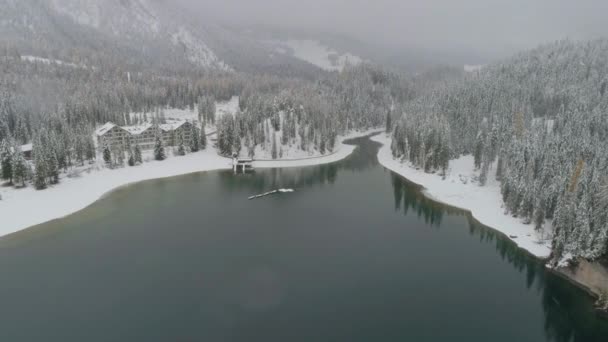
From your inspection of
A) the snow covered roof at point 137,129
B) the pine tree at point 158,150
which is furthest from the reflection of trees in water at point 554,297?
Result: the snow covered roof at point 137,129

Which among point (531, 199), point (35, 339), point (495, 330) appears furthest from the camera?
point (531, 199)

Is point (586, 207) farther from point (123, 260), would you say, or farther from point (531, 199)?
point (123, 260)

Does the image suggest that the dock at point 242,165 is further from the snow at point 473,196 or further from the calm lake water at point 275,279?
the snow at point 473,196

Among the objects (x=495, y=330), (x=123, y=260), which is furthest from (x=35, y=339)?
(x=495, y=330)

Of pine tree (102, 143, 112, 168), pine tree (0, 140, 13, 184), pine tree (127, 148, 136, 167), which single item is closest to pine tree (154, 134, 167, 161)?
pine tree (127, 148, 136, 167)

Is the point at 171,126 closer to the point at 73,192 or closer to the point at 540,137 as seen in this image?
the point at 73,192
